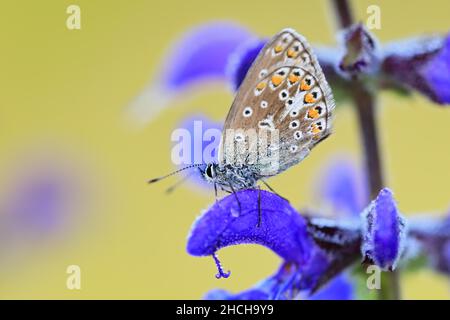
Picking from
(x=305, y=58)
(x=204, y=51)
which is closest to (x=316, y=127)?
(x=305, y=58)

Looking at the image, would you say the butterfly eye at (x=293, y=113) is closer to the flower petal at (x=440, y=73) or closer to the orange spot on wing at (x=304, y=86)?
the orange spot on wing at (x=304, y=86)

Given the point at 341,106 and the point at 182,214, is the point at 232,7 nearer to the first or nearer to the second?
the point at 182,214

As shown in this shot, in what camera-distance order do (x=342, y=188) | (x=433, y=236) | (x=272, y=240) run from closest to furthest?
(x=272, y=240), (x=433, y=236), (x=342, y=188)

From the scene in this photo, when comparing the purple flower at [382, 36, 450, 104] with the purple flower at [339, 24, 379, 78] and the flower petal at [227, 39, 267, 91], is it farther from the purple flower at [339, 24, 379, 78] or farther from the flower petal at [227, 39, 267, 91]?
the flower petal at [227, 39, 267, 91]

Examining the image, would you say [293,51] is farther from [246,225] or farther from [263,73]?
[246,225]

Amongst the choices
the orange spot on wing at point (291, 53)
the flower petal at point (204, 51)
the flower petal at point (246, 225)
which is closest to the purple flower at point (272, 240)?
the flower petal at point (246, 225)
